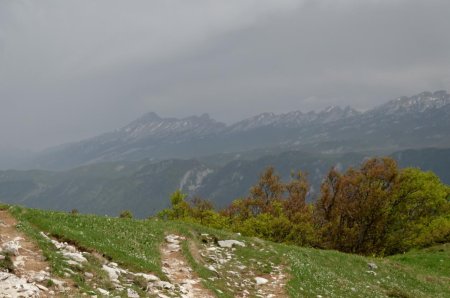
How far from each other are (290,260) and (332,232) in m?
44.4

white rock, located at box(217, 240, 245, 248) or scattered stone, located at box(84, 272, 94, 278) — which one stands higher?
scattered stone, located at box(84, 272, 94, 278)

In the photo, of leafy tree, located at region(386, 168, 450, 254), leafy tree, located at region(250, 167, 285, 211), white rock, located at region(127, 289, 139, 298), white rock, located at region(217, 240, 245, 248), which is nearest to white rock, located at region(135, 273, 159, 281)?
white rock, located at region(127, 289, 139, 298)

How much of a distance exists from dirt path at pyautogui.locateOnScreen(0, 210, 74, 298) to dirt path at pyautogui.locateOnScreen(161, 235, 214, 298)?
565 cm

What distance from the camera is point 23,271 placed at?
16.9 metres

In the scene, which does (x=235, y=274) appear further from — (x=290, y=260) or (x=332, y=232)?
(x=332, y=232)

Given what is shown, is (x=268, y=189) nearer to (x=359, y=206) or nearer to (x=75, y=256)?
(x=359, y=206)

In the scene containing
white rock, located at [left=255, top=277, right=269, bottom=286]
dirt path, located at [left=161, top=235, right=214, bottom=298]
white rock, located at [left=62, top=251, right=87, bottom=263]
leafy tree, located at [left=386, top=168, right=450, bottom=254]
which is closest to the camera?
white rock, located at [left=62, top=251, right=87, bottom=263]

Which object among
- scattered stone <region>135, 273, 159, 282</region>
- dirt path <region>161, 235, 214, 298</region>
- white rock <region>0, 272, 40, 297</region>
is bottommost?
dirt path <region>161, 235, 214, 298</region>

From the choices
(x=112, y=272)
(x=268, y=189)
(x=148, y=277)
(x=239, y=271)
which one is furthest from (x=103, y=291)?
(x=268, y=189)

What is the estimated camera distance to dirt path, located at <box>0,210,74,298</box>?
14969 millimetres

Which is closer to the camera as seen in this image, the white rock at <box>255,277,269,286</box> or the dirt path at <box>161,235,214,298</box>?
the dirt path at <box>161,235,214,298</box>

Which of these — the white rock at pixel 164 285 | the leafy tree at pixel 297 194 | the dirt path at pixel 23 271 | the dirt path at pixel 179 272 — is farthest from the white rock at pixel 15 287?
the leafy tree at pixel 297 194

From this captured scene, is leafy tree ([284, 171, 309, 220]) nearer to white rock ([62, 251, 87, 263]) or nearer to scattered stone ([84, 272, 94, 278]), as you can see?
white rock ([62, 251, 87, 263])

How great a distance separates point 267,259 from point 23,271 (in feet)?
55.4
